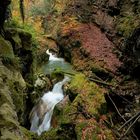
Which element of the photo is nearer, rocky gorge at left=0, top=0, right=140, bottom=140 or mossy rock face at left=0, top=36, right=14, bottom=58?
mossy rock face at left=0, top=36, right=14, bottom=58

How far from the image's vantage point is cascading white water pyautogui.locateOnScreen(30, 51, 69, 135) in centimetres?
1338

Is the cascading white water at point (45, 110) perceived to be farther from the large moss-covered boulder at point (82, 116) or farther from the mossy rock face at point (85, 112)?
the mossy rock face at point (85, 112)

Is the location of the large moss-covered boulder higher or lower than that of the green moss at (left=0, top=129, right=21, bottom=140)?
lower

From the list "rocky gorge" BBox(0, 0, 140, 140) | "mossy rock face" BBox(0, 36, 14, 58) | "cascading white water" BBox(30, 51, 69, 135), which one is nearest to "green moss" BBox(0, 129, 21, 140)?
"rocky gorge" BBox(0, 0, 140, 140)

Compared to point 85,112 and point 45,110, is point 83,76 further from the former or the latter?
point 85,112

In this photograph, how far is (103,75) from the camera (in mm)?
15320

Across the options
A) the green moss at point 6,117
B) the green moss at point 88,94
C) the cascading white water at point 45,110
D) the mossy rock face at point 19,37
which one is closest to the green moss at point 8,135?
the green moss at point 6,117

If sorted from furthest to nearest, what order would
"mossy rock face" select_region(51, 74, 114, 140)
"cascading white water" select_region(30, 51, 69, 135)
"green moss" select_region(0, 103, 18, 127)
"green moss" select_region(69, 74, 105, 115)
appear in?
"cascading white water" select_region(30, 51, 69, 135)
"green moss" select_region(69, 74, 105, 115)
"mossy rock face" select_region(51, 74, 114, 140)
"green moss" select_region(0, 103, 18, 127)

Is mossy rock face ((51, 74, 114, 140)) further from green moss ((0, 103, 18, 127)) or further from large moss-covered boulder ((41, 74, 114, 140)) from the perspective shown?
green moss ((0, 103, 18, 127))

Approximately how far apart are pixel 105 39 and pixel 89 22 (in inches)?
146

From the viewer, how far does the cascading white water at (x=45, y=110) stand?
13.4 m

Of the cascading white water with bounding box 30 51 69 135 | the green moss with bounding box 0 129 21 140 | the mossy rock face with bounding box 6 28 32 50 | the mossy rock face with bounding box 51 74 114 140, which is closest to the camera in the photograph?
the green moss with bounding box 0 129 21 140

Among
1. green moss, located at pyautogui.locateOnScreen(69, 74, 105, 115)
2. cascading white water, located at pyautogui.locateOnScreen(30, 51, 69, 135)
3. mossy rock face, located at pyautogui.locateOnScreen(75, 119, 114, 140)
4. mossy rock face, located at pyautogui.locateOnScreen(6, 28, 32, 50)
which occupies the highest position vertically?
mossy rock face, located at pyautogui.locateOnScreen(6, 28, 32, 50)

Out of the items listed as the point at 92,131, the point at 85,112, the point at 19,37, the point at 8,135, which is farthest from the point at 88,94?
the point at 8,135
